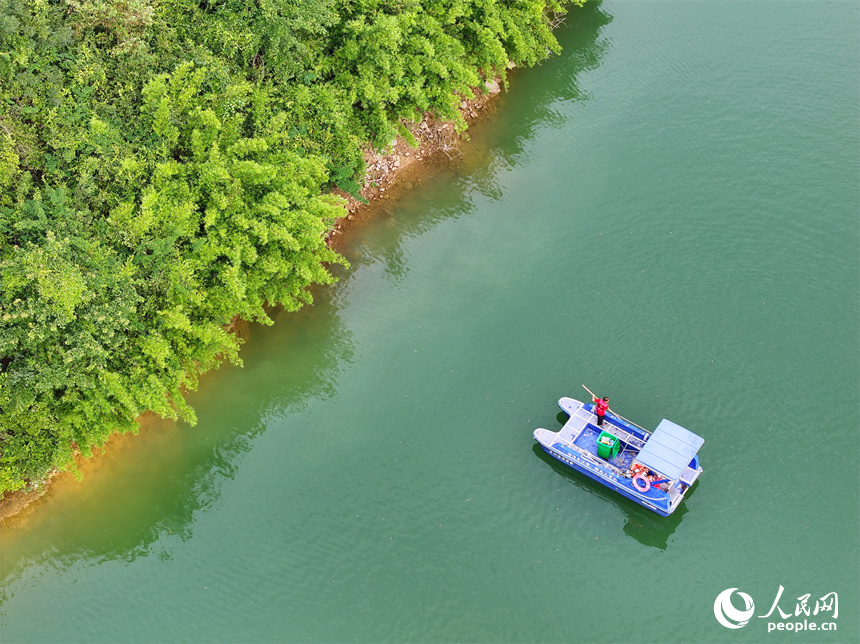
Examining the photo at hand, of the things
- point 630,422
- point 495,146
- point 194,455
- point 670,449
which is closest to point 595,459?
point 630,422

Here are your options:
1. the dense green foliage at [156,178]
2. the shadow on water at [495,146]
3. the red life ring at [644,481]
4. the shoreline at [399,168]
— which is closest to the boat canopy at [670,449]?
the red life ring at [644,481]

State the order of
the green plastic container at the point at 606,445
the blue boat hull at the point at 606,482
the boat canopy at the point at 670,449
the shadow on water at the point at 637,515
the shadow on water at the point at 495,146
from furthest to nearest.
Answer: the shadow on water at the point at 495,146 < the green plastic container at the point at 606,445 < the shadow on water at the point at 637,515 < the blue boat hull at the point at 606,482 < the boat canopy at the point at 670,449

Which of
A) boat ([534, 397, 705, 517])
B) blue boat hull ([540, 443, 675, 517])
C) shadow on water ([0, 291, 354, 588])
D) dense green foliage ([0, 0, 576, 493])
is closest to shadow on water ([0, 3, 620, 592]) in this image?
shadow on water ([0, 291, 354, 588])

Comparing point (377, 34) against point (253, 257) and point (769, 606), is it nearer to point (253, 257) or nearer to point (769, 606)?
point (253, 257)

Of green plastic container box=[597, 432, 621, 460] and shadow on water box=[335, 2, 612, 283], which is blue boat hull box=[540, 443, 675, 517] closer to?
green plastic container box=[597, 432, 621, 460]

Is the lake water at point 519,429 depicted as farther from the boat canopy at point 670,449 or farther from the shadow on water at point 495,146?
the boat canopy at point 670,449

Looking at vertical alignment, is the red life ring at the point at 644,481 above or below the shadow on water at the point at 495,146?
below
